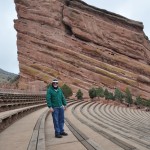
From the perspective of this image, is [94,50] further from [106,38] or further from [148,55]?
[148,55]

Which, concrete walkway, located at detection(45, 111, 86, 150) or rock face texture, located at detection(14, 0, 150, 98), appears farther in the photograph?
rock face texture, located at detection(14, 0, 150, 98)

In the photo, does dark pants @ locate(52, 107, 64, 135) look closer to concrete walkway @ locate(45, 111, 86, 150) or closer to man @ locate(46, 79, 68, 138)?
man @ locate(46, 79, 68, 138)

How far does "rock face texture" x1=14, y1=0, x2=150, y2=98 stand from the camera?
254 feet

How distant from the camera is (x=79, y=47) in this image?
82.4 metres

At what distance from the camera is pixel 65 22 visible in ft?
279

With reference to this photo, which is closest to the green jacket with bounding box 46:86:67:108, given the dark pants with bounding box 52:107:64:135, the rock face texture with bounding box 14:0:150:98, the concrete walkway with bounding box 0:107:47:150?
the dark pants with bounding box 52:107:64:135

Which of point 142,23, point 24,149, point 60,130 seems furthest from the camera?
point 142,23

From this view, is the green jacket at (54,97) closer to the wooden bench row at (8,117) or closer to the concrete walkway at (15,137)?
the concrete walkway at (15,137)

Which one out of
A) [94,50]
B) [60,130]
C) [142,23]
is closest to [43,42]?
[94,50]

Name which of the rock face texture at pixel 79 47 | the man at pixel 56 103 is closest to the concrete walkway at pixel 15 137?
the man at pixel 56 103

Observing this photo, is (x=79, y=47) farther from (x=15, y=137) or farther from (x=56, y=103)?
(x=15, y=137)

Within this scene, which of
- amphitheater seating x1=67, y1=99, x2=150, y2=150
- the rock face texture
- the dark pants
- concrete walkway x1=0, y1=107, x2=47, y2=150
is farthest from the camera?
the rock face texture

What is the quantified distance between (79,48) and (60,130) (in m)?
72.5

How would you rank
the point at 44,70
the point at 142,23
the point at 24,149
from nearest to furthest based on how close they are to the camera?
the point at 24,149 → the point at 44,70 → the point at 142,23
